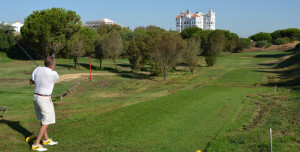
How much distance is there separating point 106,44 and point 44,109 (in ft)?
145

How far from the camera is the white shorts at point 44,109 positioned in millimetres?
7844

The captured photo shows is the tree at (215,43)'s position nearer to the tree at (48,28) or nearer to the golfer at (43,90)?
the tree at (48,28)

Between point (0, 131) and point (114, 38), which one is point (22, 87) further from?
point (114, 38)

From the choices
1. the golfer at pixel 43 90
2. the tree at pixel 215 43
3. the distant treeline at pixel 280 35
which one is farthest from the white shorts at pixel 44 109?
the distant treeline at pixel 280 35

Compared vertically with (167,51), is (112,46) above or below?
above

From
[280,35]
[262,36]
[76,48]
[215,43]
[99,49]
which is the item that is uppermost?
[280,35]

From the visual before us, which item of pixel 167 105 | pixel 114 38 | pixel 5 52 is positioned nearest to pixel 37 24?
pixel 5 52

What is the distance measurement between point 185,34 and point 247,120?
134 meters

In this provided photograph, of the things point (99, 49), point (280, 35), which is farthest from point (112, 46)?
point (280, 35)

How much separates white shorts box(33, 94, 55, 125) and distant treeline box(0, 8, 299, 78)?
31.7 m

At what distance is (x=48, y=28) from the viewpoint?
6312 cm

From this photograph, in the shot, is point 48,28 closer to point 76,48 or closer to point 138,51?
point 76,48

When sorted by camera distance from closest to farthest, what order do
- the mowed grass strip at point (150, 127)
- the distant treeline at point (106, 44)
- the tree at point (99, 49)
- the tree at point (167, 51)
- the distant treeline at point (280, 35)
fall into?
the mowed grass strip at point (150, 127)
the tree at point (167, 51)
the distant treeline at point (106, 44)
the tree at point (99, 49)
the distant treeline at point (280, 35)

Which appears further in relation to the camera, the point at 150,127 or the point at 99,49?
the point at 99,49
